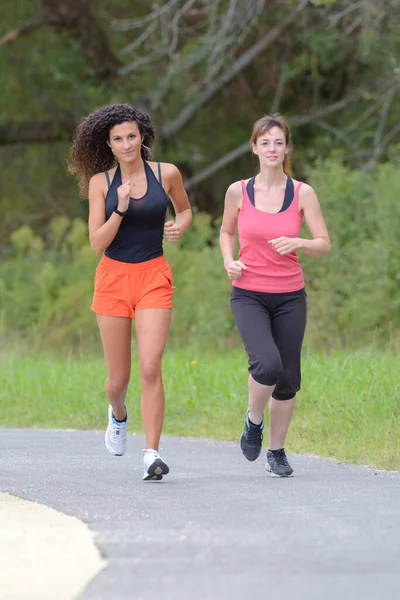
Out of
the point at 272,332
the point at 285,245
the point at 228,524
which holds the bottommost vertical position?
the point at 228,524

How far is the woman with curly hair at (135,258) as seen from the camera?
8.27 m

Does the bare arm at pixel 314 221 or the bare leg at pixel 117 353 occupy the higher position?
the bare arm at pixel 314 221

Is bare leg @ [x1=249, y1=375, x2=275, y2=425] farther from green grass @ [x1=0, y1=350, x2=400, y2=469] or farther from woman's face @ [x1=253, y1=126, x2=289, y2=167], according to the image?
woman's face @ [x1=253, y1=126, x2=289, y2=167]

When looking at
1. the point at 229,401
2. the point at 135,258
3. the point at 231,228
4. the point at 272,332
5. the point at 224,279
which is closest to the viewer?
the point at 135,258

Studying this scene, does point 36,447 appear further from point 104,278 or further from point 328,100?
point 328,100

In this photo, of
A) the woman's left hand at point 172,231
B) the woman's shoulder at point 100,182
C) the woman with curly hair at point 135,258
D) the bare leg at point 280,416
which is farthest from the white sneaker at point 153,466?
the woman's shoulder at point 100,182

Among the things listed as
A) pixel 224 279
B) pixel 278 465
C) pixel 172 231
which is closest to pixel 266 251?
pixel 172 231

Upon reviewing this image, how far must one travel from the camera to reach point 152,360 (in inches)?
328

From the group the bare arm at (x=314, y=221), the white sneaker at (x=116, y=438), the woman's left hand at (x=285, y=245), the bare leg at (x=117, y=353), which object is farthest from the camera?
the white sneaker at (x=116, y=438)

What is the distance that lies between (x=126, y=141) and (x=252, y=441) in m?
1.94

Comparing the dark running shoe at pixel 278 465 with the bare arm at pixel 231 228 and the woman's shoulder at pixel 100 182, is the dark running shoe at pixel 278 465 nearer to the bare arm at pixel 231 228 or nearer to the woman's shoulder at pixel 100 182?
the bare arm at pixel 231 228

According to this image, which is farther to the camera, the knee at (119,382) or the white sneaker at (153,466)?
the knee at (119,382)

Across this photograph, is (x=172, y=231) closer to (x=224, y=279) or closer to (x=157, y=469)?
(x=157, y=469)

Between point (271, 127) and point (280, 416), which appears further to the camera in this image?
point (280, 416)
